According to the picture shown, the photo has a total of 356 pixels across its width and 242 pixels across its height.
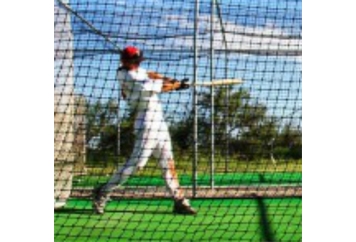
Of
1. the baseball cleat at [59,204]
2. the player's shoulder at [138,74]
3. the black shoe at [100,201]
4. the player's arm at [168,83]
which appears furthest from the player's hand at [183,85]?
the baseball cleat at [59,204]

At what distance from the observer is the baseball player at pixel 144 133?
3.85 m

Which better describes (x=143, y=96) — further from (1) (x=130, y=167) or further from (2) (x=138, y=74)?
(1) (x=130, y=167)

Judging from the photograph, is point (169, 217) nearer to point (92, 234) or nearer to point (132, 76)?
point (92, 234)

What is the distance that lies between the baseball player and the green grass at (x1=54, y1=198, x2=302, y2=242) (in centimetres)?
12

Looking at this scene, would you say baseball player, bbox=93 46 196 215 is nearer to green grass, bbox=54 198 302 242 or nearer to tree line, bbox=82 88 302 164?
green grass, bbox=54 198 302 242

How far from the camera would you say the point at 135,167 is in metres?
3.87

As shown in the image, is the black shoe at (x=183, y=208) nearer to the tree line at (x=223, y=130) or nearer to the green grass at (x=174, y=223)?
the green grass at (x=174, y=223)

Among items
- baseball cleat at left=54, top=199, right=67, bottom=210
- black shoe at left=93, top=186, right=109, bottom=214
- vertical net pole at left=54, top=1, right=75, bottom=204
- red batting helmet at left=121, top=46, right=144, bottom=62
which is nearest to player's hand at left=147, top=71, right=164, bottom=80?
red batting helmet at left=121, top=46, right=144, bottom=62

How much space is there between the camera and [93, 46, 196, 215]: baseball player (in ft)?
12.6

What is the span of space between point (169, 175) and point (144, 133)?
0.29 meters

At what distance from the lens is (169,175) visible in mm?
3877

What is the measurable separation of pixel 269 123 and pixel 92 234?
3.49 m
